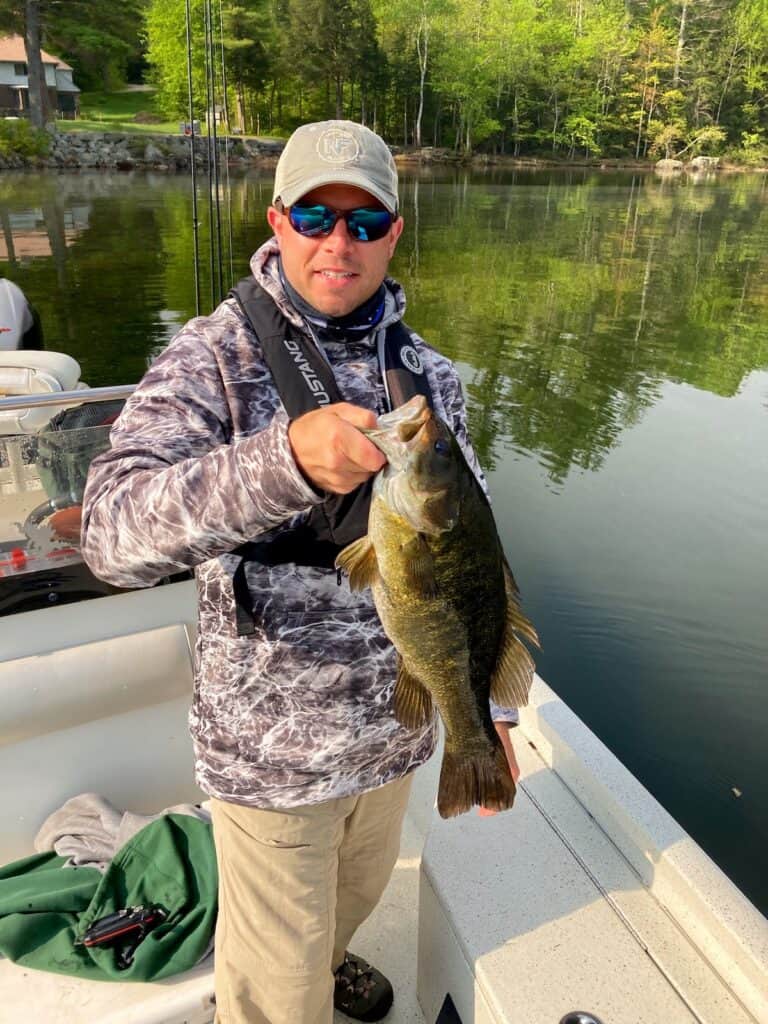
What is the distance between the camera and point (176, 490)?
122 cm

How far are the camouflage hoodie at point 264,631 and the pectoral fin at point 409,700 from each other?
83mm

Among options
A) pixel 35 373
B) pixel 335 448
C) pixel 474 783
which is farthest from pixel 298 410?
pixel 35 373

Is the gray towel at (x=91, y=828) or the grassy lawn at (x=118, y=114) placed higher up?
the grassy lawn at (x=118, y=114)

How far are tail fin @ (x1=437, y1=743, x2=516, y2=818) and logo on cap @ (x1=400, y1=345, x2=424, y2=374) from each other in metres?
0.94

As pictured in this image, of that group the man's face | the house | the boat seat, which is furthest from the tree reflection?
the house

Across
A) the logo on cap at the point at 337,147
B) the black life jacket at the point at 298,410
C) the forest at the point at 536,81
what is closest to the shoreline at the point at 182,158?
the forest at the point at 536,81

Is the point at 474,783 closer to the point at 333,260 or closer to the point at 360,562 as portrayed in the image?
the point at 360,562

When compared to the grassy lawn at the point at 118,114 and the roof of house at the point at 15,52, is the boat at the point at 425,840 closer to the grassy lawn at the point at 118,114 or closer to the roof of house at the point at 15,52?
the grassy lawn at the point at 118,114

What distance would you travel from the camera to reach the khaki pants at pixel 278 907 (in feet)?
5.61

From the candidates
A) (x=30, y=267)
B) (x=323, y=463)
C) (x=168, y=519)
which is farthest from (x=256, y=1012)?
(x=30, y=267)

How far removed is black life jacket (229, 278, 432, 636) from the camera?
1.59 meters

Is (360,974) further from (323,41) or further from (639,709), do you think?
(323,41)

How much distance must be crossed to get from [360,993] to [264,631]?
1426mm

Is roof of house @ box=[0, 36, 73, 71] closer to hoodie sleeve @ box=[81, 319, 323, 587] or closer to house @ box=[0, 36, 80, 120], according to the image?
house @ box=[0, 36, 80, 120]
